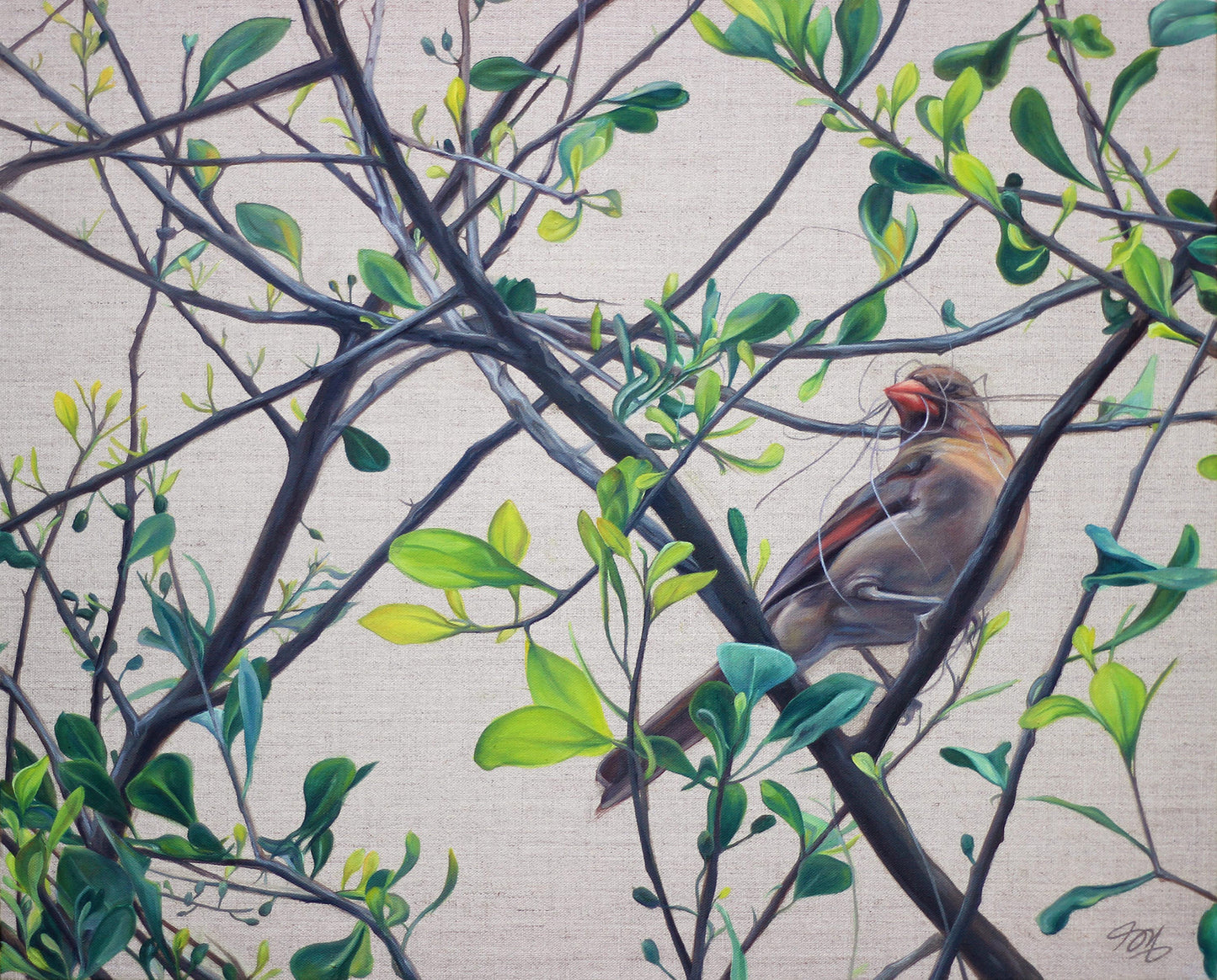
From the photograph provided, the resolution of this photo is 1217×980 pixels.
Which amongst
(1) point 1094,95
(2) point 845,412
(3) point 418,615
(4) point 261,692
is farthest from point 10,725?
(1) point 1094,95

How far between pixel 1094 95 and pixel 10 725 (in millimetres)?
736

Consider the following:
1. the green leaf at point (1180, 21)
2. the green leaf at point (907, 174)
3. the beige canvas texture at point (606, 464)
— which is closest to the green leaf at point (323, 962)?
the beige canvas texture at point (606, 464)

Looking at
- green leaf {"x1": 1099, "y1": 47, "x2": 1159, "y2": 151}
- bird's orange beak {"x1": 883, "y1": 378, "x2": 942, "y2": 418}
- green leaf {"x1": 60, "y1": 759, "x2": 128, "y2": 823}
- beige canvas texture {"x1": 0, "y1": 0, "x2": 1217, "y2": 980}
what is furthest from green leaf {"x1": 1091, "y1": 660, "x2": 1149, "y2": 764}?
green leaf {"x1": 60, "y1": 759, "x2": 128, "y2": 823}

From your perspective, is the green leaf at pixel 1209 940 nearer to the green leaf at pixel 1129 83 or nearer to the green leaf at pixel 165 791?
the green leaf at pixel 1129 83

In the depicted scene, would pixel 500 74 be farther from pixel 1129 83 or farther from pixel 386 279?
pixel 1129 83

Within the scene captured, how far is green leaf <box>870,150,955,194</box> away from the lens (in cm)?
41

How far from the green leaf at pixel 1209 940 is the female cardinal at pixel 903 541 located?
7.6 inches

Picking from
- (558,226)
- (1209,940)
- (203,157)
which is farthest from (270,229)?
(1209,940)

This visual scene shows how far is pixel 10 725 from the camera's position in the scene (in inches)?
19.6

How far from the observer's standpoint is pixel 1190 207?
427 millimetres

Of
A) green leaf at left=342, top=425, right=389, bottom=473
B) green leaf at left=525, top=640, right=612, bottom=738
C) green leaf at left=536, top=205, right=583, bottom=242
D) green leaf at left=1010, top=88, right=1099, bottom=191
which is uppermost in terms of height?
green leaf at left=1010, top=88, right=1099, bottom=191

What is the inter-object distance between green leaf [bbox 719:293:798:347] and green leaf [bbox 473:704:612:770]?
207 mm

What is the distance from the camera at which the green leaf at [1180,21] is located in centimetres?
40

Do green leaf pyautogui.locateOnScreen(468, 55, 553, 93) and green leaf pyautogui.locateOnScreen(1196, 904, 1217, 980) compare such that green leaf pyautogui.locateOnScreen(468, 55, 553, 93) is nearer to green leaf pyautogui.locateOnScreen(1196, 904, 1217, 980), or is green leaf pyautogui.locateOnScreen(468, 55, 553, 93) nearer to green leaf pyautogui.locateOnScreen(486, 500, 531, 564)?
green leaf pyautogui.locateOnScreen(486, 500, 531, 564)
